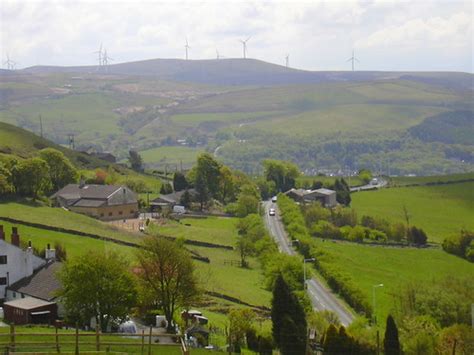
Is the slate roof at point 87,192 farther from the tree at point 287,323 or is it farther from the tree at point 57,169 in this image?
the tree at point 287,323

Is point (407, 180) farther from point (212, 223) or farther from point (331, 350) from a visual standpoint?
point (331, 350)

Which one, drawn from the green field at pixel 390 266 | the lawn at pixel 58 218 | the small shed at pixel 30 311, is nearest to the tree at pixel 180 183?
the green field at pixel 390 266

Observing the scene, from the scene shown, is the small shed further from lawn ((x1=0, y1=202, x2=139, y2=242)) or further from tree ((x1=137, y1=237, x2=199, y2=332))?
lawn ((x1=0, y1=202, x2=139, y2=242))

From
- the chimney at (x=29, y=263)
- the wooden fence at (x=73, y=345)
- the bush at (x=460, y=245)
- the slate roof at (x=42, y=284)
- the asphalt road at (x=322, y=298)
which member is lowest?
the bush at (x=460, y=245)

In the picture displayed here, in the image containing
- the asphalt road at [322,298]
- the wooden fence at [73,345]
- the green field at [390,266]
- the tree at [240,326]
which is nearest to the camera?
the wooden fence at [73,345]

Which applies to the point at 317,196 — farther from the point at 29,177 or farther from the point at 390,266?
the point at 29,177

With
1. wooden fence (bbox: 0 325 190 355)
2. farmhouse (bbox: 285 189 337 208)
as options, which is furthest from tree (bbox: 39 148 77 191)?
wooden fence (bbox: 0 325 190 355)
